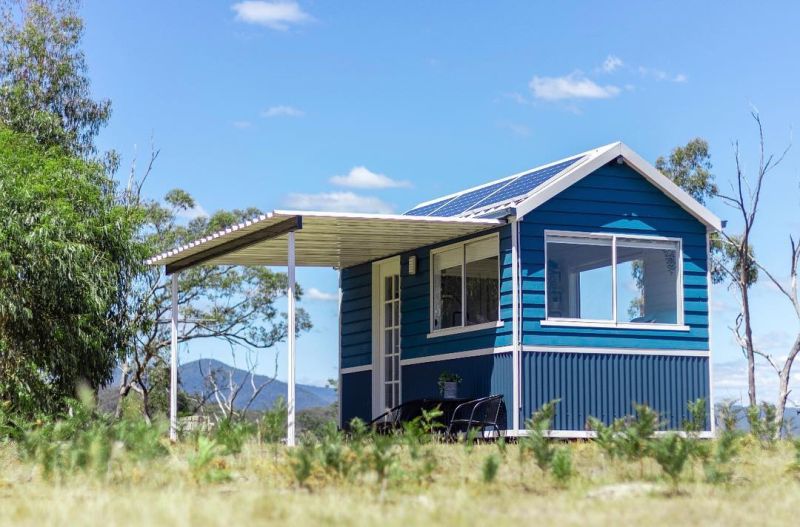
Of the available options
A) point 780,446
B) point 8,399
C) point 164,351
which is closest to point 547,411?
point 780,446

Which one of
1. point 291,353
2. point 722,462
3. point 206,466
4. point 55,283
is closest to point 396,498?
point 206,466

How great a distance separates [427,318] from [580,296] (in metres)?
2.45

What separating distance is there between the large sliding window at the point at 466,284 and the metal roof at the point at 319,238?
0.25 meters

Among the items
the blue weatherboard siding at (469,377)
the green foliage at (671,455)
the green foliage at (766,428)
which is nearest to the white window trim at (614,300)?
the blue weatherboard siding at (469,377)

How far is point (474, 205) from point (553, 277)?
75.5 inches

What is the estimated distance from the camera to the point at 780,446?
13516mm

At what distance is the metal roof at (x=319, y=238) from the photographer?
1424 cm

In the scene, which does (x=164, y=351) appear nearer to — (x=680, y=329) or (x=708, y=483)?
(x=680, y=329)

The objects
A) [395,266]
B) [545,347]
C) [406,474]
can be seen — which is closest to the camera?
[406,474]

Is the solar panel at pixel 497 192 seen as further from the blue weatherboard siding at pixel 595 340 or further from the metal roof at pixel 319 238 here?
the metal roof at pixel 319 238

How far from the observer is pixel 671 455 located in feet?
31.6

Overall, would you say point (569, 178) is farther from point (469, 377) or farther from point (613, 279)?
point (469, 377)

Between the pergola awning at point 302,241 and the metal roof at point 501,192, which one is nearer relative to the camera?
the pergola awning at point 302,241

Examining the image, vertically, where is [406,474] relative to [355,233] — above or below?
below
